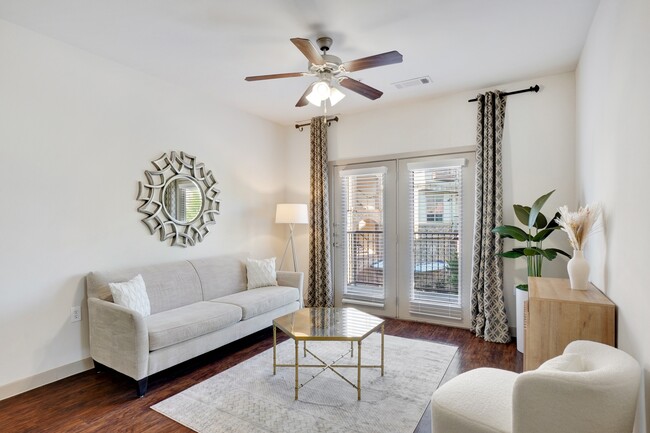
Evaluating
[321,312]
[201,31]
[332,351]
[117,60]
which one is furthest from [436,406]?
[117,60]

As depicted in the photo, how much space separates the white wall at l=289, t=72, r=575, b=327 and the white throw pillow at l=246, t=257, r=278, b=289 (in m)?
2.21

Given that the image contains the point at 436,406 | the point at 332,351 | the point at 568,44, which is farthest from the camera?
the point at 332,351

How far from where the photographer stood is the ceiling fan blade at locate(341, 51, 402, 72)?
2.41 meters

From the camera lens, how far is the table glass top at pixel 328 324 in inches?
102

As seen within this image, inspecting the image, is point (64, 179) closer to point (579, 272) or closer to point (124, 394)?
point (124, 394)

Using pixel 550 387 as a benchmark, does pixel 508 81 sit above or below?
above

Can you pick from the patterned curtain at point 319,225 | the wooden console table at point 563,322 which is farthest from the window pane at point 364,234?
the wooden console table at point 563,322

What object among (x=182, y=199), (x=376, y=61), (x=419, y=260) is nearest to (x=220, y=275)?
(x=182, y=199)

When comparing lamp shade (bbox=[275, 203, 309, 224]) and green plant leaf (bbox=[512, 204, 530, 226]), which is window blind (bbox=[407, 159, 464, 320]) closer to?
green plant leaf (bbox=[512, 204, 530, 226])

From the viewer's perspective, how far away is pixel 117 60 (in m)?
3.27

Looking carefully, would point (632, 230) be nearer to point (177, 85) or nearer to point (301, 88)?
point (301, 88)

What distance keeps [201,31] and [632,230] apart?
10.2ft

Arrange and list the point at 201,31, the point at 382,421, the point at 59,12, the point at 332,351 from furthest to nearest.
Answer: the point at 332,351 < the point at 201,31 < the point at 59,12 < the point at 382,421

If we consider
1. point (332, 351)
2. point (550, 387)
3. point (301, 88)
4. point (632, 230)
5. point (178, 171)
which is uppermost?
point (301, 88)
